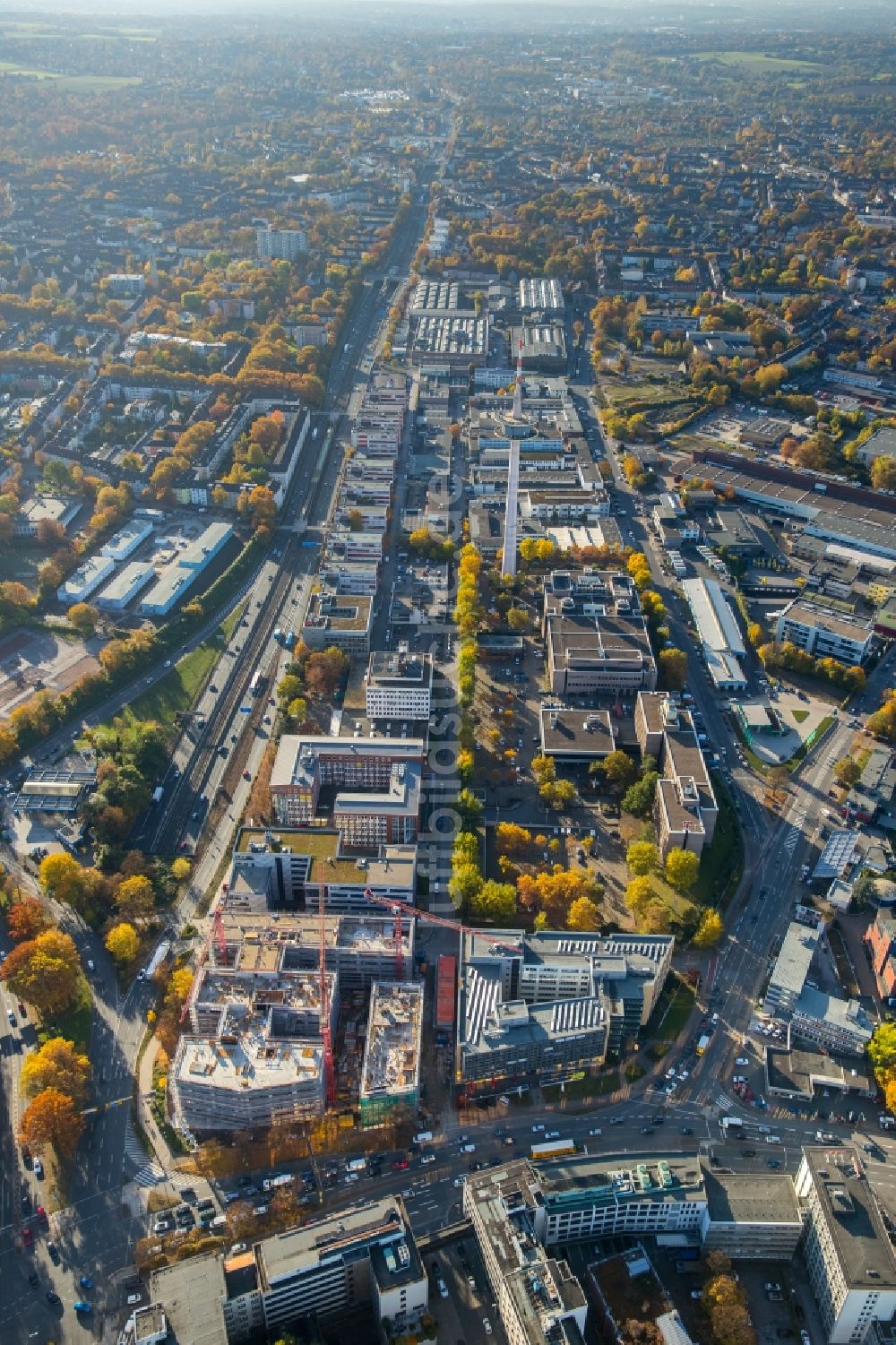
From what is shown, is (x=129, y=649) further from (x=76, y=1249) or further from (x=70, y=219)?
(x=70, y=219)

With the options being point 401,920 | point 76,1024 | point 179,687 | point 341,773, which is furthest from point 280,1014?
point 179,687

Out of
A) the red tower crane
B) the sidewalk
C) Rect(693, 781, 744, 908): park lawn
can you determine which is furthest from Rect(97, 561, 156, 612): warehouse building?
Rect(693, 781, 744, 908): park lawn

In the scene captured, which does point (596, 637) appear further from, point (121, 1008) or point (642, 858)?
point (121, 1008)

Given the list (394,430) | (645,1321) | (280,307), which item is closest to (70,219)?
(280,307)

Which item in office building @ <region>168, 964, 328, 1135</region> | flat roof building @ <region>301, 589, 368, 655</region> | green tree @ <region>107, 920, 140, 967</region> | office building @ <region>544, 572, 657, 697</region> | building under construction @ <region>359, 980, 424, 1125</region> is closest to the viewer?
office building @ <region>168, 964, 328, 1135</region>

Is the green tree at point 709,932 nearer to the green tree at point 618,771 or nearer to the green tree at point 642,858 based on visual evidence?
the green tree at point 642,858

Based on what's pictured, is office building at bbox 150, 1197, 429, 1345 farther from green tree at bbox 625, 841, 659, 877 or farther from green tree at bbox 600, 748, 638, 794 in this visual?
green tree at bbox 600, 748, 638, 794
